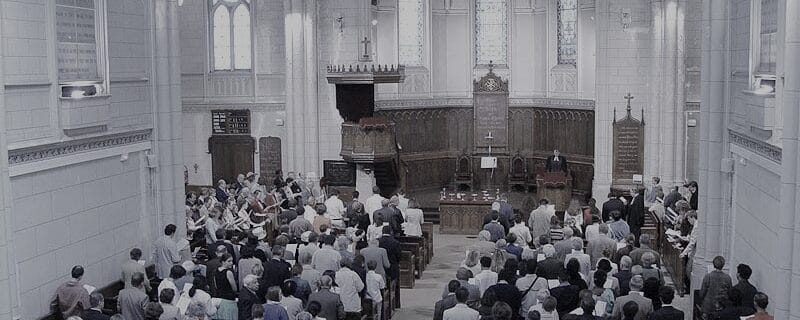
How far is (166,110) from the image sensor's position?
17.3 metres

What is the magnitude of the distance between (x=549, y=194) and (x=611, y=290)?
13882 mm

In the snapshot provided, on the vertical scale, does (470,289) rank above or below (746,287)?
below

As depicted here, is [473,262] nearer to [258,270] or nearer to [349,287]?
[349,287]

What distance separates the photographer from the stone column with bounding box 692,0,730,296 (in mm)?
15812

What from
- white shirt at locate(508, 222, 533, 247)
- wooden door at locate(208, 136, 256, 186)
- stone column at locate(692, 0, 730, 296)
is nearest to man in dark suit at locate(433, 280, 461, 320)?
white shirt at locate(508, 222, 533, 247)

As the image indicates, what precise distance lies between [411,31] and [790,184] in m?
21.7

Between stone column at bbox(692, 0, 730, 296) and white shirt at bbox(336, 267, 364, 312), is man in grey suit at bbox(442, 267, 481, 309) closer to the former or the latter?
white shirt at bbox(336, 267, 364, 312)

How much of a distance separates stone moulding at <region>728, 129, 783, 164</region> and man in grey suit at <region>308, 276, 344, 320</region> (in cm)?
633

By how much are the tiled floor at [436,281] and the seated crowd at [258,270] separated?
720mm

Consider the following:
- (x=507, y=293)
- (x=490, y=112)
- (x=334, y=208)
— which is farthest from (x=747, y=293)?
(x=490, y=112)

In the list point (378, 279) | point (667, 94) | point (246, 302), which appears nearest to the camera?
point (246, 302)

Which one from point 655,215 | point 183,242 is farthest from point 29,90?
point 655,215

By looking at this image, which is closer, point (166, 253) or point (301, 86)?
point (166, 253)

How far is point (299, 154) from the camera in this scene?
28125mm
